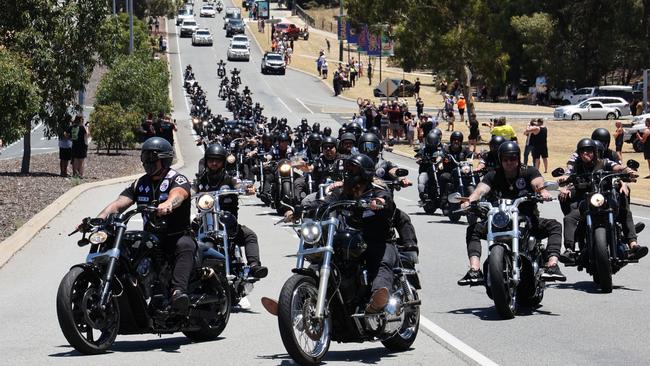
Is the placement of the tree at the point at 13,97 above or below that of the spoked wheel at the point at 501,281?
below

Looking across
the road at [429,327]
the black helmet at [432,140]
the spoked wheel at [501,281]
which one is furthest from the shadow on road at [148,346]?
the black helmet at [432,140]

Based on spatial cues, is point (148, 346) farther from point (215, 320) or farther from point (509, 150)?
point (509, 150)

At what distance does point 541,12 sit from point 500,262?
78.8 metres

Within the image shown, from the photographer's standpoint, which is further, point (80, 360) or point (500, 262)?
point (500, 262)

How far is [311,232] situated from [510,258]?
313 centimetres

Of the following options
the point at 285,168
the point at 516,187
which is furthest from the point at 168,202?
the point at 285,168

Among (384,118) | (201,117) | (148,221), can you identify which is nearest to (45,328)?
(148,221)

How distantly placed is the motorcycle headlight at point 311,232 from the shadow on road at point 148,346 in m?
1.77

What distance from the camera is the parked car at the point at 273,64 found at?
94125 millimetres

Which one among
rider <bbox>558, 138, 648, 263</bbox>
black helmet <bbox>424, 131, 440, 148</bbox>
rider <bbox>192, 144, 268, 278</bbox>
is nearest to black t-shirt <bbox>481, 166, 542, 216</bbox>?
rider <bbox>558, 138, 648, 263</bbox>

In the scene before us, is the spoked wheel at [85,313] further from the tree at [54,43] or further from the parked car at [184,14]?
the parked car at [184,14]

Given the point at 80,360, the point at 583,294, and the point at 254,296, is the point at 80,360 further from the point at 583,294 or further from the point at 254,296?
the point at 583,294

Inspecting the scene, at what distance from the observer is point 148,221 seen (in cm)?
1033

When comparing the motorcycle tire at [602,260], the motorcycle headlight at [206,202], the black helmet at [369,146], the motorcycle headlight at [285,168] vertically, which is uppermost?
the motorcycle headlight at [206,202]
